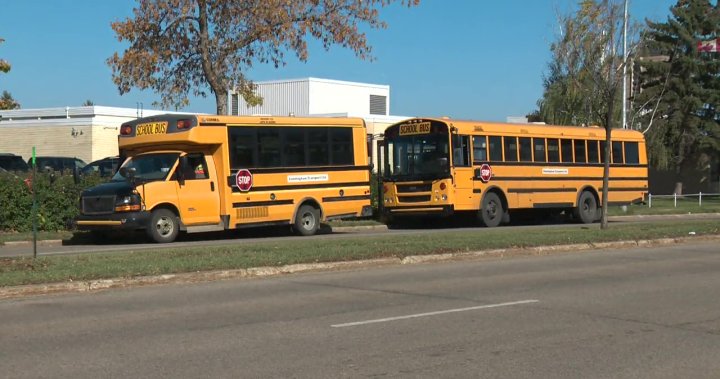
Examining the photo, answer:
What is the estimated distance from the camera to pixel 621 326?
8852mm

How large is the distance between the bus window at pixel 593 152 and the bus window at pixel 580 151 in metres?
0.28

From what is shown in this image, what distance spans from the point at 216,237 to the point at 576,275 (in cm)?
1108

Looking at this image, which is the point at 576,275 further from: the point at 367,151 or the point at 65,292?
the point at 367,151

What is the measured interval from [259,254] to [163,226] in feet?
18.2

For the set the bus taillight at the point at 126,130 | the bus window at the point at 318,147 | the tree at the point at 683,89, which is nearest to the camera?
the bus taillight at the point at 126,130

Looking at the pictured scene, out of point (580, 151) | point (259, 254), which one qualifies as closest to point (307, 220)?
point (259, 254)

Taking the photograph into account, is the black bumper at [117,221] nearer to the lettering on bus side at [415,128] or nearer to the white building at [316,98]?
the lettering on bus side at [415,128]

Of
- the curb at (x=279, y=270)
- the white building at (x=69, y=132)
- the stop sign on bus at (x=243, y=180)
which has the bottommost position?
the curb at (x=279, y=270)

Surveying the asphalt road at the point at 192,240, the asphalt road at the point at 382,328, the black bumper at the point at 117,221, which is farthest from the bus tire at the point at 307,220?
the asphalt road at the point at 382,328

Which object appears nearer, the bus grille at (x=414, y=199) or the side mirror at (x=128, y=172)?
the side mirror at (x=128, y=172)

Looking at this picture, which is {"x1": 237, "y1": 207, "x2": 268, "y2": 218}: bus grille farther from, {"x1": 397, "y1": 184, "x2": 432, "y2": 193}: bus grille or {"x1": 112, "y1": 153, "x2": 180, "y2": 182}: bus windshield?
{"x1": 397, "y1": 184, "x2": 432, "y2": 193}: bus grille

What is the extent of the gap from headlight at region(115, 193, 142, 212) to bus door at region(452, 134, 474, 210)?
374 inches

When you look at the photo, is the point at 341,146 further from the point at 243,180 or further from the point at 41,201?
the point at 41,201

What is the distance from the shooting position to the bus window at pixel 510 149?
83.9 ft
